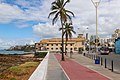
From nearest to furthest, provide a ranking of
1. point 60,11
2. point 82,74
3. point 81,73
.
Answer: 1. point 82,74
2. point 81,73
3. point 60,11

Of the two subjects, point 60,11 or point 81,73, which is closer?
point 81,73

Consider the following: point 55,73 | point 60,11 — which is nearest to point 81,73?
point 55,73

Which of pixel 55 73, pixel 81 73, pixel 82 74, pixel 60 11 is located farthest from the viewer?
pixel 60 11

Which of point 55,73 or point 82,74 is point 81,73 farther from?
point 55,73

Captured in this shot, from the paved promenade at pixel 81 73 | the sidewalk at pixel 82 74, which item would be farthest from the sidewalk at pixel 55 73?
the sidewalk at pixel 82 74

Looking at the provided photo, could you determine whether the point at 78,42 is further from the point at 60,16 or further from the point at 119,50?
the point at 60,16

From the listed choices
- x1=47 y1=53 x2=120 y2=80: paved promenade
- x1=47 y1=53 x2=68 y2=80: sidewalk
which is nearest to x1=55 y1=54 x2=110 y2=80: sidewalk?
x1=47 y1=53 x2=120 y2=80: paved promenade

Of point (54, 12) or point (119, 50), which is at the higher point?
point (54, 12)

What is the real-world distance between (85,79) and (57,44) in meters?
132

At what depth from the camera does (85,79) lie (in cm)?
1817

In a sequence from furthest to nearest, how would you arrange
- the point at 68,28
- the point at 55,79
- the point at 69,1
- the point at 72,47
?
the point at 72,47
the point at 68,28
the point at 69,1
the point at 55,79

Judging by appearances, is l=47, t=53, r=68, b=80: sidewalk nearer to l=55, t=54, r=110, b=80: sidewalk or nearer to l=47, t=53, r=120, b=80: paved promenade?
l=47, t=53, r=120, b=80: paved promenade

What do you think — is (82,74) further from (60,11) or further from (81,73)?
(60,11)

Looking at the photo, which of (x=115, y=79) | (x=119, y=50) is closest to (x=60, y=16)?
(x=115, y=79)
